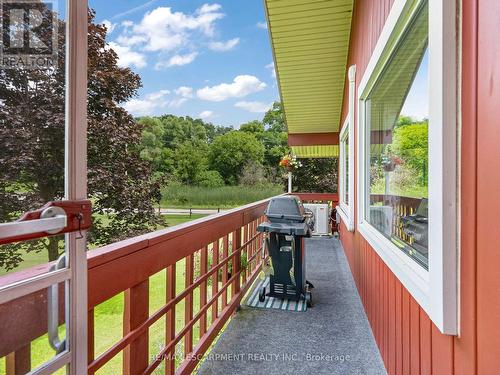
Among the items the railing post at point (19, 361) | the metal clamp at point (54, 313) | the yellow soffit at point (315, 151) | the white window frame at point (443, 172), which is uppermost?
the yellow soffit at point (315, 151)

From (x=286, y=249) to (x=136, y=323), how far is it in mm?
2057

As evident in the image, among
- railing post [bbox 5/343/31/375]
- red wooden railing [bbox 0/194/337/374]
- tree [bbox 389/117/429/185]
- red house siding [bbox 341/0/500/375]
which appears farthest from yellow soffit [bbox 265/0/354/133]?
railing post [bbox 5/343/31/375]

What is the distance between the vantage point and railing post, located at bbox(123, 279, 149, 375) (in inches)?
57.8

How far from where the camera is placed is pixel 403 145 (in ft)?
6.79

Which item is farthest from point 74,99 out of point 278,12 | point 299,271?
point 278,12

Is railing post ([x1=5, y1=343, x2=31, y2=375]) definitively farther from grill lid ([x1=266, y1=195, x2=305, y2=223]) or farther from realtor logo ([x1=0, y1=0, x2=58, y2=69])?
grill lid ([x1=266, y1=195, x2=305, y2=223])

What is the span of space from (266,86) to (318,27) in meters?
27.4

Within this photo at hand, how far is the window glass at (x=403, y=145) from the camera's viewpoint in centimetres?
156

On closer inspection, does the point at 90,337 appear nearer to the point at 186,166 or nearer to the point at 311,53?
the point at 186,166

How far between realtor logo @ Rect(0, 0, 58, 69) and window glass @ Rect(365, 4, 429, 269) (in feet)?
4.84

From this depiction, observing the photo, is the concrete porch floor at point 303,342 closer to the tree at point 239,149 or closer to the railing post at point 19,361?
the railing post at point 19,361

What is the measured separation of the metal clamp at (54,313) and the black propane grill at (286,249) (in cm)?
243

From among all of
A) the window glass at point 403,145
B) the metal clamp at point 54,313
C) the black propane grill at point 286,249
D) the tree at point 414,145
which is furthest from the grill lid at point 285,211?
the metal clamp at point 54,313

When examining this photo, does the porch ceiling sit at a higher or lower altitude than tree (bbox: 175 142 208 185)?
higher
